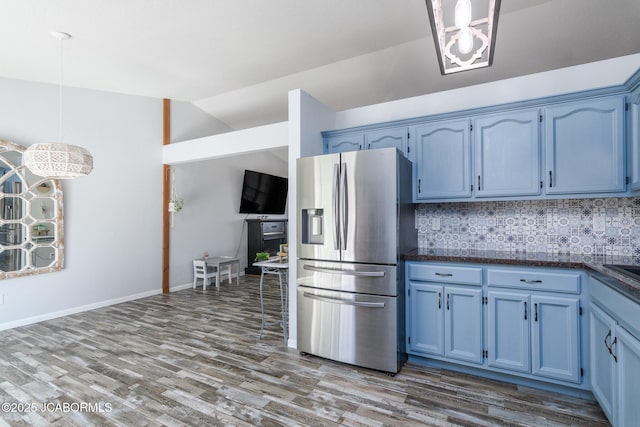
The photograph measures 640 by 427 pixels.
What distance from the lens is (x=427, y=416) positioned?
81.0 inches

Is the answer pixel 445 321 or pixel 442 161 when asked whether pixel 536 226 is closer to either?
pixel 442 161

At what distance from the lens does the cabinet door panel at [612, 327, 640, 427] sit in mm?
1511

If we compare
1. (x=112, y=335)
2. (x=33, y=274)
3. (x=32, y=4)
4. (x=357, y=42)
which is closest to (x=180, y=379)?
(x=112, y=335)

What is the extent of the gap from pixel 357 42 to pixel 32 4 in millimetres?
2923

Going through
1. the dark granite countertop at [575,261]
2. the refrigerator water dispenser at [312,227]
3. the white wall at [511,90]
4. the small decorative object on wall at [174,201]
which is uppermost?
the white wall at [511,90]

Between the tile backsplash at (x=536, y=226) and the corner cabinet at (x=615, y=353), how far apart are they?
0.78 metres

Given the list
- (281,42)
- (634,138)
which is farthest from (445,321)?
(281,42)

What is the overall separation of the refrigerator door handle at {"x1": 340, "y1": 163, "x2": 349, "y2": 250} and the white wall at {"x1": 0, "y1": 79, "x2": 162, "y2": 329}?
3.87m

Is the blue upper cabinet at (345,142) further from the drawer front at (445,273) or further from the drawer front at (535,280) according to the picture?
the drawer front at (535,280)

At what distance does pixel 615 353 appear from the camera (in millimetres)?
1747

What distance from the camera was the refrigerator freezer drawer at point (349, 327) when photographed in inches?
101

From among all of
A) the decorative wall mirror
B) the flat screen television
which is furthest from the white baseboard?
the flat screen television

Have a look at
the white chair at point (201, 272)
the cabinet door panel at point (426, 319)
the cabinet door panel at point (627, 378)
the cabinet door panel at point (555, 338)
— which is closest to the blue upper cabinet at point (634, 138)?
the cabinet door panel at point (555, 338)

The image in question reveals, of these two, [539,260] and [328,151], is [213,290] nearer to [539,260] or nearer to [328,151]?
[328,151]
